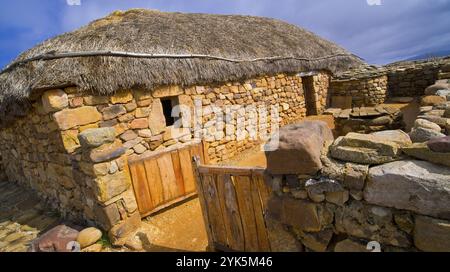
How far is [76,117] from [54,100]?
40 centimetres

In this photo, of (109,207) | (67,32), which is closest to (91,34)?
(67,32)

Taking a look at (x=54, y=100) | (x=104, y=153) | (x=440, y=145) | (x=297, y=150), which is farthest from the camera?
(x=54, y=100)

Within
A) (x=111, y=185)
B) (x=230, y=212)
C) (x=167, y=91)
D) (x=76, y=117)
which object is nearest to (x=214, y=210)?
(x=230, y=212)

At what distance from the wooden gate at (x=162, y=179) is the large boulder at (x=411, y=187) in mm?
3231

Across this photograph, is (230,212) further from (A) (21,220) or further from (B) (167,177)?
(A) (21,220)

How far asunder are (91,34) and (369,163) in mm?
5741

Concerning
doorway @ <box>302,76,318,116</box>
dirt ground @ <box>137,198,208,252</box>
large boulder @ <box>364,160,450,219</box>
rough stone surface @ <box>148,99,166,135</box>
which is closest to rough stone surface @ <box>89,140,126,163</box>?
rough stone surface @ <box>148,99,166,135</box>

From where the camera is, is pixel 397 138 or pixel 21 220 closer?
pixel 397 138

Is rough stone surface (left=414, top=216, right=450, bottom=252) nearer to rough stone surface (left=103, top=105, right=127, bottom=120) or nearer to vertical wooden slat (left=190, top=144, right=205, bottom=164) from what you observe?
vertical wooden slat (left=190, top=144, right=205, bottom=164)

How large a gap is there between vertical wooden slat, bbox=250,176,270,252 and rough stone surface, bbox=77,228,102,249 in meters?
2.78

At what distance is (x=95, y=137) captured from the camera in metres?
3.73

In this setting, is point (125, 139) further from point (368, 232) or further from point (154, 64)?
point (368, 232)

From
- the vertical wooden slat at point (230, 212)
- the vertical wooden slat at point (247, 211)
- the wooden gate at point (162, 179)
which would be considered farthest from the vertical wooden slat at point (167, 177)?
the vertical wooden slat at point (247, 211)

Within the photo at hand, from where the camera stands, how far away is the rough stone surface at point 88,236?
12.8 ft
